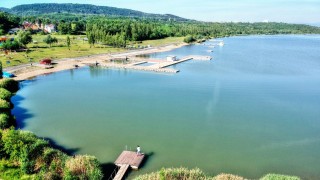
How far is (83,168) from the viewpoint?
20.5 meters

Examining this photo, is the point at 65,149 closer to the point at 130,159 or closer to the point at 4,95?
the point at 130,159

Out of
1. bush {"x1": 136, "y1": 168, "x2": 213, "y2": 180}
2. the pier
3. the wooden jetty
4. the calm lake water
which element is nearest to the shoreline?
the calm lake water

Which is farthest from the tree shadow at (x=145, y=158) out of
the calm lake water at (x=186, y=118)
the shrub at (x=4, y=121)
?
the shrub at (x=4, y=121)

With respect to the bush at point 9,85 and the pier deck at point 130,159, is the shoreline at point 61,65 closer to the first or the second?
the bush at point 9,85

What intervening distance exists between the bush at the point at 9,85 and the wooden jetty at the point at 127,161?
2825 cm

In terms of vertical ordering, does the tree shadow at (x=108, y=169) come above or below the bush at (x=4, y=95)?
below

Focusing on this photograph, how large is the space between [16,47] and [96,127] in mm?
55393

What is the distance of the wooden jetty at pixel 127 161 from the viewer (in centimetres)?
2194

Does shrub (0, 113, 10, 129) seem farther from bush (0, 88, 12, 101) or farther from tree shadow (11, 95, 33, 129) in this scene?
bush (0, 88, 12, 101)

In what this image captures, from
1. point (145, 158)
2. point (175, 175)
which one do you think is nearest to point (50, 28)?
point (145, 158)

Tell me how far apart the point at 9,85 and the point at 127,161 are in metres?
30.4

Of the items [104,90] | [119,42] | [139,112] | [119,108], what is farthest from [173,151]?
[119,42]

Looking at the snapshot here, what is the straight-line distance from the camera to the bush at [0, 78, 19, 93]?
140ft

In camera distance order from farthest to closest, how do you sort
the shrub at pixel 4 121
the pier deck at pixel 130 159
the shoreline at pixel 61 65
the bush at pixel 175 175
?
the shoreline at pixel 61 65 → the shrub at pixel 4 121 → the pier deck at pixel 130 159 → the bush at pixel 175 175
